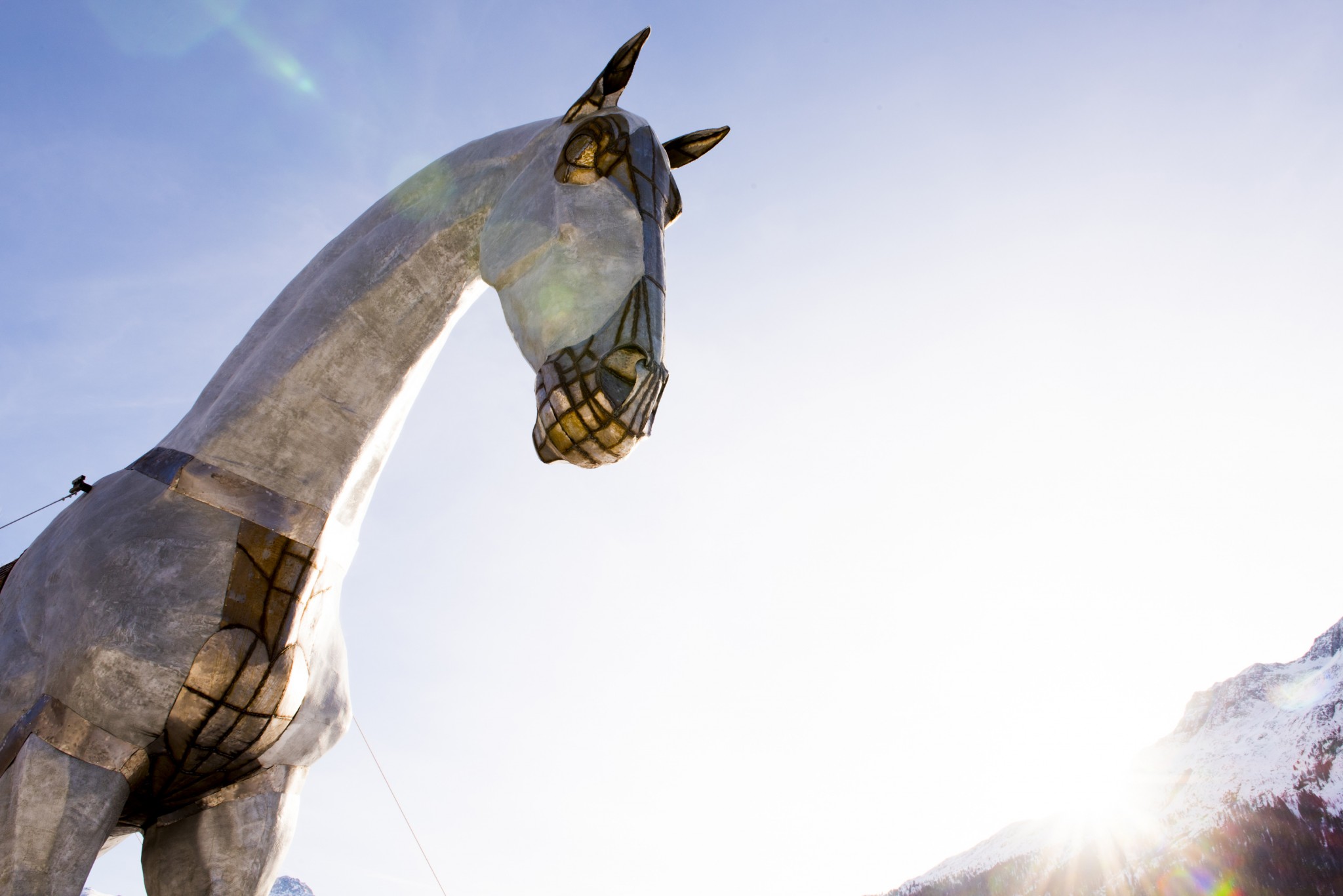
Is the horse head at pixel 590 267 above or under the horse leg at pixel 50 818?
above

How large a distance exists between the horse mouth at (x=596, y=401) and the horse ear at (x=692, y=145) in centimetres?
146

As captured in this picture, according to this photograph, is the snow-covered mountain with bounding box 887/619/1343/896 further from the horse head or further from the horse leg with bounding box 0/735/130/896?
the horse leg with bounding box 0/735/130/896

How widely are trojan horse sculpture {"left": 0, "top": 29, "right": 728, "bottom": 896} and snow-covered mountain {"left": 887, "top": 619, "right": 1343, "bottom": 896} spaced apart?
332 inches

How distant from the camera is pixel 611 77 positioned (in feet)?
8.27

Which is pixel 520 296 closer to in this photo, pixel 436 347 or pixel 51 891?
pixel 436 347

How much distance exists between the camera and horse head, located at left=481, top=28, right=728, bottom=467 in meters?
1.91

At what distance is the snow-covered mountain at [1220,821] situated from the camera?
734 centimetres

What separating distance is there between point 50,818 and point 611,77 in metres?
2.53

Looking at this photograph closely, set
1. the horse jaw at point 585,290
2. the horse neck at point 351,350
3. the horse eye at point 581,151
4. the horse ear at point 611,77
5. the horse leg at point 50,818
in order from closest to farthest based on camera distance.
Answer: the horse leg at point 50,818, the horse jaw at point 585,290, the horse neck at point 351,350, the horse eye at point 581,151, the horse ear at point 611,77

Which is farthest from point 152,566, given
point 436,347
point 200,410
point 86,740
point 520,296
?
point 520,296

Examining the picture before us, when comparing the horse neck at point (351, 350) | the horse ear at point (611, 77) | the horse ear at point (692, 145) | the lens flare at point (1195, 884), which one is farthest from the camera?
the lens flare at point (1195, 884)

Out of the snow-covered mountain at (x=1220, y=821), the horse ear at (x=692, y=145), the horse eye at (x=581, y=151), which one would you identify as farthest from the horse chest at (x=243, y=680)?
the snow-covered mountain at (x=1220, y=821)

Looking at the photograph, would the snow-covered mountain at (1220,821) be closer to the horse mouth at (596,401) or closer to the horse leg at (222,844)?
the horse mouth at (596,401)

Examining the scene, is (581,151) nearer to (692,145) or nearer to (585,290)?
(585,290)
